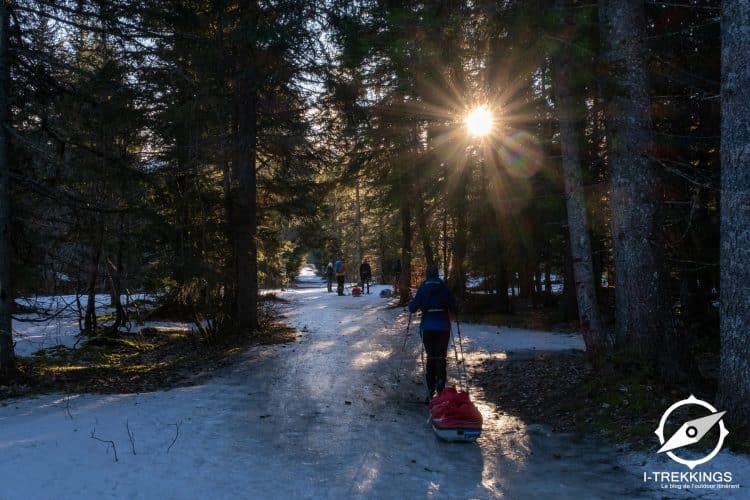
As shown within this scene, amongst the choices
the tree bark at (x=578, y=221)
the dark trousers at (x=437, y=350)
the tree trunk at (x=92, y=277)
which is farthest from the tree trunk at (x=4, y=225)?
the tree bark at (x=578, y=221)

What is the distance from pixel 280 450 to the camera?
230 inches

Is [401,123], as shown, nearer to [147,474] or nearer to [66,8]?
[66,8]

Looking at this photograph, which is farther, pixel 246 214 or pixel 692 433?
pixel 246 214

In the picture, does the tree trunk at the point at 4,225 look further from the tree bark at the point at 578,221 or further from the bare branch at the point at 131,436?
the tree bark at the point at 578,221

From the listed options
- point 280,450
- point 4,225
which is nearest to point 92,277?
point 4,225

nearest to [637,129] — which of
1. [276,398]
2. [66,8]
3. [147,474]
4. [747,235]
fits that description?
[747,235]

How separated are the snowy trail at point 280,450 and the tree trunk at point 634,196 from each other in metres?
2.18

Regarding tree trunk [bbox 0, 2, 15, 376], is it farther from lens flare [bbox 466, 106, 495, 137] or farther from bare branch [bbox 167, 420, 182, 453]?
lens flare [bbox 466, 106, 495, 137]

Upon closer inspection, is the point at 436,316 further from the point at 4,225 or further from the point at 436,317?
the point at 4,225

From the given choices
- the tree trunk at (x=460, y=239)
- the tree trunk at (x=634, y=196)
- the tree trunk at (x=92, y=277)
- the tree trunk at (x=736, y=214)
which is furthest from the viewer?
the tree trunk at (x=460, y=239)

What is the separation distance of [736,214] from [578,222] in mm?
2860

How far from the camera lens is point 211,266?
484 inches

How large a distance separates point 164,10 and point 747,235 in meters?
10.4

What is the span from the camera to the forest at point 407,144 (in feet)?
24.8
